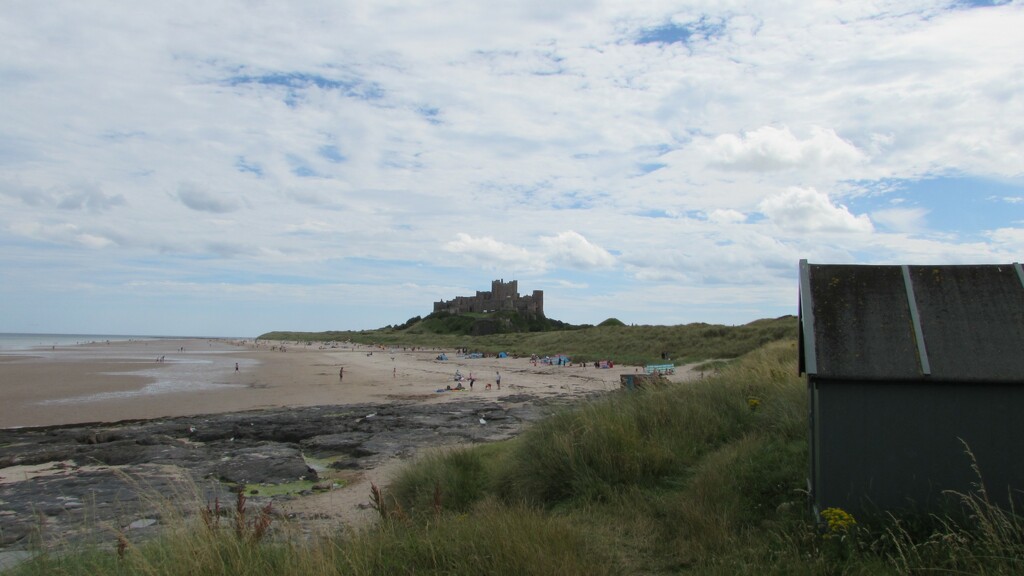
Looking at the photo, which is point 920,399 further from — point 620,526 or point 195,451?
point 195,451

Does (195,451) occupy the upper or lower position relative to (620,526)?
lower

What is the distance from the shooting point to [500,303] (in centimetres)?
12175

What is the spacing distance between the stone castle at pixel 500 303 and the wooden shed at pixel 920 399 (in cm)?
10442

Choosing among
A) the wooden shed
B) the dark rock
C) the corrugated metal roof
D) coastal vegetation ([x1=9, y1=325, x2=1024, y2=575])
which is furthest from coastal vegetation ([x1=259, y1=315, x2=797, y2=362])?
the wooden shed

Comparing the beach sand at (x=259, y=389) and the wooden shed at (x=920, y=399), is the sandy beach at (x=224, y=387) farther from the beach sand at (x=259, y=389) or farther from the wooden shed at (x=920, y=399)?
the wooden shed at (x=920, y=399)

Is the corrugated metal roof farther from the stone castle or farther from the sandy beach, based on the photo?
the stone castle

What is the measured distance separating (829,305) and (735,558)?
2.25m

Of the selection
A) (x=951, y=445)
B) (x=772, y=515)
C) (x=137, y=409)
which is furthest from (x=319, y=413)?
(x=951, y=445)

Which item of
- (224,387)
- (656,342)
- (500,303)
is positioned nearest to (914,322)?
(224,387)

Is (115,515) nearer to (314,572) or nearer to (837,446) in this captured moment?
(314,572)

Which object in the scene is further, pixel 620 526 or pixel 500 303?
pixel 500 303

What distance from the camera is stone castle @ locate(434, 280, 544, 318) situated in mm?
116500

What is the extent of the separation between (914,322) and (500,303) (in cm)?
11673

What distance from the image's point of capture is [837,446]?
500 cm
